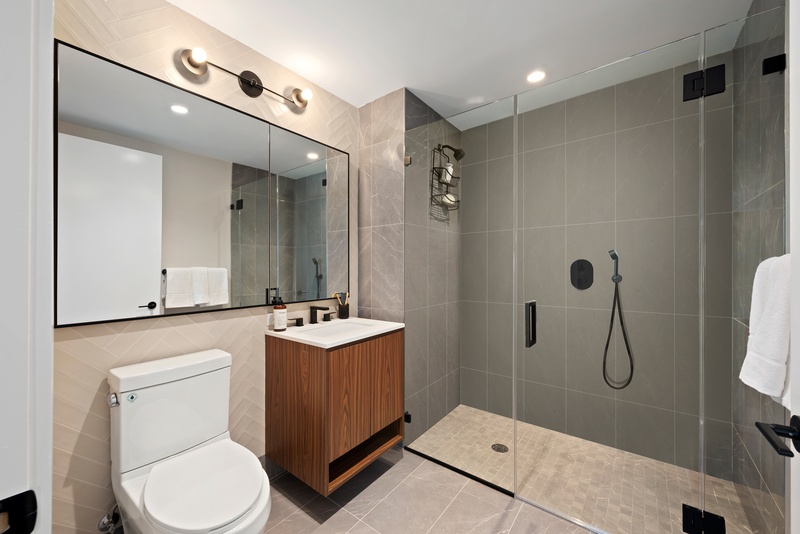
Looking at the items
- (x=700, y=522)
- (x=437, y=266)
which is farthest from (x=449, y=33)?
(x=700, y=522)

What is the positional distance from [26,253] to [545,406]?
86.9 inches

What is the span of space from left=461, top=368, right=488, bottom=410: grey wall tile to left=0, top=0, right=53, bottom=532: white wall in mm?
2232

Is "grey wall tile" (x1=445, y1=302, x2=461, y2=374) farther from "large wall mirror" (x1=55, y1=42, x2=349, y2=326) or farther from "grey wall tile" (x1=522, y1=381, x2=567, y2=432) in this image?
"large wall mirror" (x1=55, y1=42, x2=349, y2=326)

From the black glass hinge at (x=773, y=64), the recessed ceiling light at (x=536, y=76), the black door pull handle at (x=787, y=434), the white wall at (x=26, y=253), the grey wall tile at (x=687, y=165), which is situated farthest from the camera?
the recessed ceiling light at (x=536, y=76)

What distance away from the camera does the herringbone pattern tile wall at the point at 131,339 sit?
4.18 ft

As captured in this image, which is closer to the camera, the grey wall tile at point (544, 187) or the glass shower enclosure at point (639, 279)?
the glass shower enclosure at point (639, 279)

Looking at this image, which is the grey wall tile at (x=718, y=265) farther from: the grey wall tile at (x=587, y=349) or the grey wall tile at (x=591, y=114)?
the grey wall tile at (x=591, y=114)

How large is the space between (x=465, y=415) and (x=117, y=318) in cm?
225

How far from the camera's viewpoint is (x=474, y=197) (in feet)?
7.54

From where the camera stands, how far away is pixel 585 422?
180 centimetres

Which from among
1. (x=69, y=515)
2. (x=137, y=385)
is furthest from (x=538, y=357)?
(x=69, y=515)

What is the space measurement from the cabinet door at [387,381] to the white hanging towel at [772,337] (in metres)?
1.59

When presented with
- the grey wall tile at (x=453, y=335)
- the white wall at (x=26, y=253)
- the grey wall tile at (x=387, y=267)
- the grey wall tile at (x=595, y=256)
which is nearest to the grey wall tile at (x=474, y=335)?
the grey wall tile at (x=453, y=335)

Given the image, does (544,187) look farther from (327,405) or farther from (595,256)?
(327,405)
